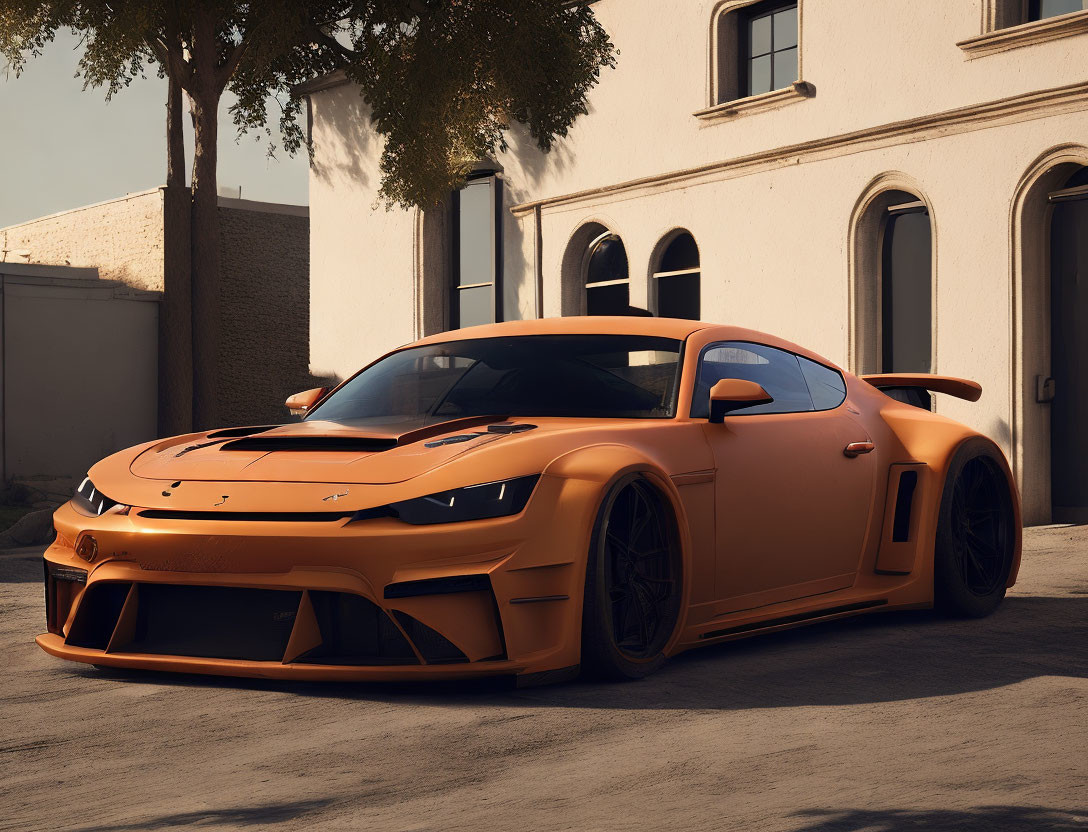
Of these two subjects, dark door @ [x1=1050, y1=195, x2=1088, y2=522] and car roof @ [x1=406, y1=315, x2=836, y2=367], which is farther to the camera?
dark door @ [x1=1050, y1=195, x2=1088, y2=522]

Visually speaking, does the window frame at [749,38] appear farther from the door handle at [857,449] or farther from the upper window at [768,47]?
the door handle at [857,449]

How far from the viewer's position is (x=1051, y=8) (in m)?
14.1

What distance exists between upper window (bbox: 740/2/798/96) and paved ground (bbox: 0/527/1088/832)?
486 inches

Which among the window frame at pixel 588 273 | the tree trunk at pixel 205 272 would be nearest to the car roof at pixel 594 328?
→ the window frame at pixel 588 273

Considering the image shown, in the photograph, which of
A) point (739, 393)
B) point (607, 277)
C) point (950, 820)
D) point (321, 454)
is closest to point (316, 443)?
point (321, 454)

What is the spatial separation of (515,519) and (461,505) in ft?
0.59

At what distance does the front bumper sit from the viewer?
4605mm

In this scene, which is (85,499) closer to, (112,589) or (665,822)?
(112,589)

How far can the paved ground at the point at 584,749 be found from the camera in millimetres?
3379

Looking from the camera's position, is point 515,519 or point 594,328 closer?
point 515,519

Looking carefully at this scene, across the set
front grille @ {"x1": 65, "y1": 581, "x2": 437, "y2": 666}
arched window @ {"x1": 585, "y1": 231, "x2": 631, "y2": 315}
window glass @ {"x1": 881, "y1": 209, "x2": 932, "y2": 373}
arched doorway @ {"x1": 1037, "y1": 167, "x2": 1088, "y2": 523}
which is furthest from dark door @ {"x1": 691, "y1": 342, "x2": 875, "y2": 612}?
arched window @ {"x1": 585, "y1": 231, "x2": 631, "y2": 315}

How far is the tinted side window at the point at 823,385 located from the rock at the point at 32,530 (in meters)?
9.04

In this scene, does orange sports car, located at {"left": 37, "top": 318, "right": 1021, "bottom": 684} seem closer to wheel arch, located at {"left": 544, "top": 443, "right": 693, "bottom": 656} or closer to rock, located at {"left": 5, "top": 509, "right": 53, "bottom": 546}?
wheel arch, located at {"left": 544, "top": 443, "right": 693, "bottom": 656}

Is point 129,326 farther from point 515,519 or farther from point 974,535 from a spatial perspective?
point 515,519
